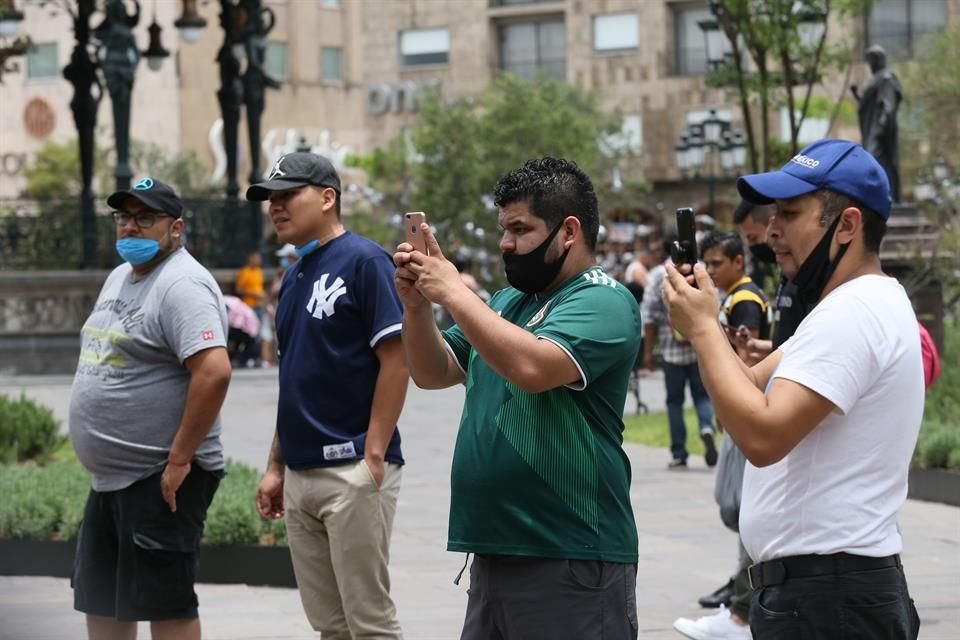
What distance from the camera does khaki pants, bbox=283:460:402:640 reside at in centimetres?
577

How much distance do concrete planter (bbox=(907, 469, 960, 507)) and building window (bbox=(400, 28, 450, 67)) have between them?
56334 millimetres

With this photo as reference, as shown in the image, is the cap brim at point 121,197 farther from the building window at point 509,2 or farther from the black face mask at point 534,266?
the building window at point 509,2

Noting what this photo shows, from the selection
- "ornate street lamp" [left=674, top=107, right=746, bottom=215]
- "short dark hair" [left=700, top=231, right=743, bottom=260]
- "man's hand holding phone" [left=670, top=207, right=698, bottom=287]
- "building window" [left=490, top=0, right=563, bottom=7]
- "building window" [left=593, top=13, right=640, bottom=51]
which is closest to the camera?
"man's hand holding phone" [left=670, top=207, right=698, bottom=287]

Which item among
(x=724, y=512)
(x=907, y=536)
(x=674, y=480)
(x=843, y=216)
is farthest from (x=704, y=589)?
(x=843, y=216)

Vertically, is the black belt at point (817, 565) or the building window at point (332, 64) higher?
the building window at point (332, 64)

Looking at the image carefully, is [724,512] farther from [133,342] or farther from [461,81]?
[461,81]

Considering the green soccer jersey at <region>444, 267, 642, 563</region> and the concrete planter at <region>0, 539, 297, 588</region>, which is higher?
the green soccer jersey at <region>444, 267, 642, 563</region>

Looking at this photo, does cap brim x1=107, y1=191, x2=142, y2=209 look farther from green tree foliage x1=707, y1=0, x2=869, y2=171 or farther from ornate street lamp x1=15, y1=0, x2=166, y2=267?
ornate street lamp x1=15, y1=0, x2=166, y2=267

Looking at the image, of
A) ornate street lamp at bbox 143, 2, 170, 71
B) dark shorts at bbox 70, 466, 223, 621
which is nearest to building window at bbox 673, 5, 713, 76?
ornate street lamp at bbox 143, 2, 170, 71

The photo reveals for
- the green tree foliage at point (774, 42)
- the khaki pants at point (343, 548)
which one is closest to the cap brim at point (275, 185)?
the khaki pants at point (343, 548)

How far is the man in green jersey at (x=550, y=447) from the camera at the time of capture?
14.0 ft

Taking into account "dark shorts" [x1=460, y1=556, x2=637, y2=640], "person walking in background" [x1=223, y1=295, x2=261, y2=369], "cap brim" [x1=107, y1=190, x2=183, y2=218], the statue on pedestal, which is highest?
the statue on pedestal

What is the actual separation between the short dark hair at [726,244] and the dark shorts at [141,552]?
3.25 meters

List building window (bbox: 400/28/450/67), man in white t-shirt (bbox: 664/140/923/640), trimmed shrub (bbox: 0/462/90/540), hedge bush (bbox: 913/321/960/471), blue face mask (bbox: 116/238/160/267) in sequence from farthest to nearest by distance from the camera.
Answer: building window (bbox: 400/28/450/67), hedge bush (bbox: 913/321/960/471), trimmed shrub (bbox: 0/462/90/540), blue face mask (bbox: 116/238/160/267), man in white t-shirt (bbox: 664/140/923/640)
